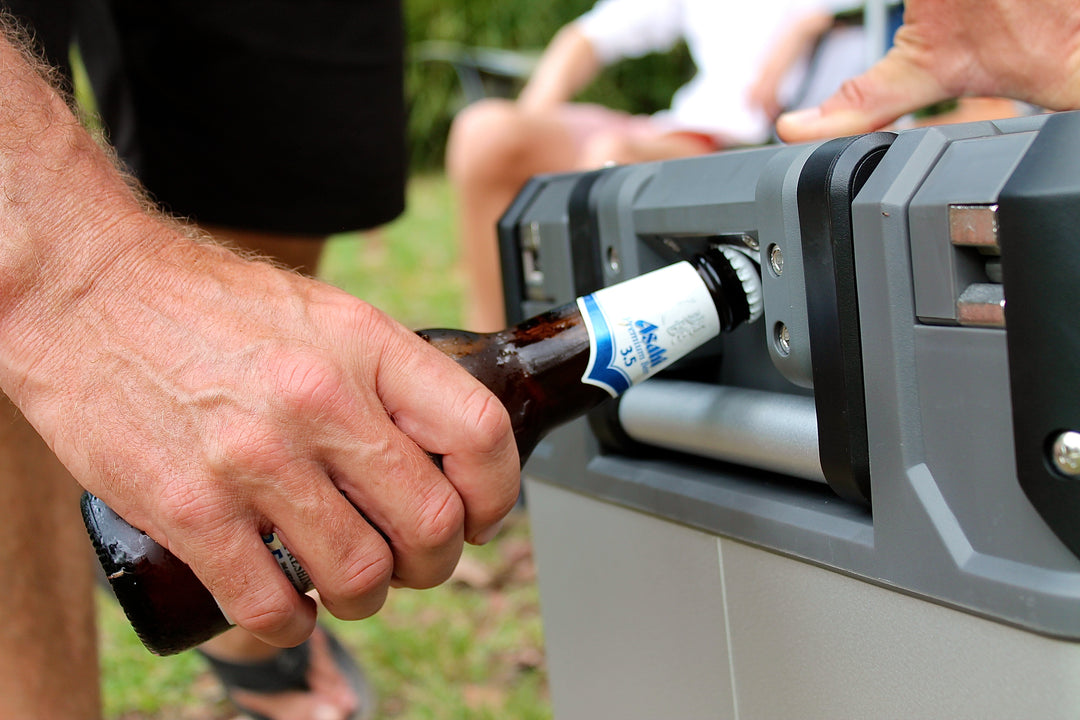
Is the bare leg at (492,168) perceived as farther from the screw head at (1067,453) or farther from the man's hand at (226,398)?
the screw head at (1067,453)

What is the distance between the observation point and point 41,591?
1.07m

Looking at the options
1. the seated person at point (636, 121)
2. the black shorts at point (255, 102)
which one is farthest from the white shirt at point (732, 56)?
the black shorts at point (255, 102)

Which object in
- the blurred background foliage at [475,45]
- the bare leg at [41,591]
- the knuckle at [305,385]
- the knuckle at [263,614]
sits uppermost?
the blurred background foliage at [475,45]

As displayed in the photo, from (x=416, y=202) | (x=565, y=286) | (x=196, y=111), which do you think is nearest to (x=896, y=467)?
(x=565, y=286)

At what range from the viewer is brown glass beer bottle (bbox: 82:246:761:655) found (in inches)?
28.8

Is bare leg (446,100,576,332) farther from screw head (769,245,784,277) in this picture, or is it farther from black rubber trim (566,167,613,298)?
screw head (769,245,784,277)

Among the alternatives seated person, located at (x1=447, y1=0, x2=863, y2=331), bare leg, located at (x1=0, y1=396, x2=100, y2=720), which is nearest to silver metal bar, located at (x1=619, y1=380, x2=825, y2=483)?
bare leg, located at (x1=0, y1=396, x2=100, y2=720)

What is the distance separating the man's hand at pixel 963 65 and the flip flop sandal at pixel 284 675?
3.77 feet

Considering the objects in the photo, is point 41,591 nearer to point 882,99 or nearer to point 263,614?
point 263,614

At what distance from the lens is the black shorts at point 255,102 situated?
4.87 feet

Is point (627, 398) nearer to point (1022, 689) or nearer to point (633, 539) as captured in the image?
point (633, 539)

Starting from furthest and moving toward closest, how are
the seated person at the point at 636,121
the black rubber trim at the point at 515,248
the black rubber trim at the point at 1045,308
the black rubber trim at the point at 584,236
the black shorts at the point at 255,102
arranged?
the seated person at the point at 636,121
the black shorts at the point at 255,102
the black rubber trim at the point at 515,248
the black rubber trim at the point at 584,236
the black rubber trim at the point at 1045,308

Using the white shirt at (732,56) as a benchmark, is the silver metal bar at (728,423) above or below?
below

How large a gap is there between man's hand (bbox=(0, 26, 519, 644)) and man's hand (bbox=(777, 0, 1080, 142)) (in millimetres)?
418
